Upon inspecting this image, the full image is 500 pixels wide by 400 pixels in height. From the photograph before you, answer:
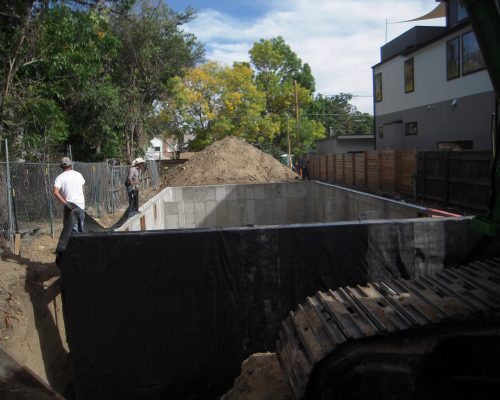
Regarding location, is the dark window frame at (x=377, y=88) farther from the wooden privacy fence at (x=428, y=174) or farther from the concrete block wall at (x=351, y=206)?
the concrete block wall at (x=351, y=206)

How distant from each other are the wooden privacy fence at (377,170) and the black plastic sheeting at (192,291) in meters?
12.0

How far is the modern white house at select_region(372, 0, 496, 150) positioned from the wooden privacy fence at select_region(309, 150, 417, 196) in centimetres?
269

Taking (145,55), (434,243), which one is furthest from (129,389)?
(145,55)

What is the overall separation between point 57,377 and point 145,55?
23.3 metres

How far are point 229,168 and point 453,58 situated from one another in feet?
35.8

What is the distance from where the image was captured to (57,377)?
20.4 ft

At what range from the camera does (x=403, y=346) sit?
3363mm

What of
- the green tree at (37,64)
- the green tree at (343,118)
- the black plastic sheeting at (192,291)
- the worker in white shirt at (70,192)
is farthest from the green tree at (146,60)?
the green tree at (343,118)

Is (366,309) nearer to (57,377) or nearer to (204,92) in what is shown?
(57,377)

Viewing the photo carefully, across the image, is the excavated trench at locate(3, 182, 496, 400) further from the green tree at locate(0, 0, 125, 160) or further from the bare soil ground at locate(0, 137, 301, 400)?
the green tree at locate(0, 0, 125, 160)

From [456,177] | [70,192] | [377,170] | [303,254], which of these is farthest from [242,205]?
[303,254]

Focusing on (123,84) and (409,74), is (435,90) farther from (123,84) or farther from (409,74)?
(123,84)

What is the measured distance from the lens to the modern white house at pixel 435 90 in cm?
1714

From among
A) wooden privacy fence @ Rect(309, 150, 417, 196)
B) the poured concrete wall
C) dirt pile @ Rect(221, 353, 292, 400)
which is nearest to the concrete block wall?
the poured concrete wall
